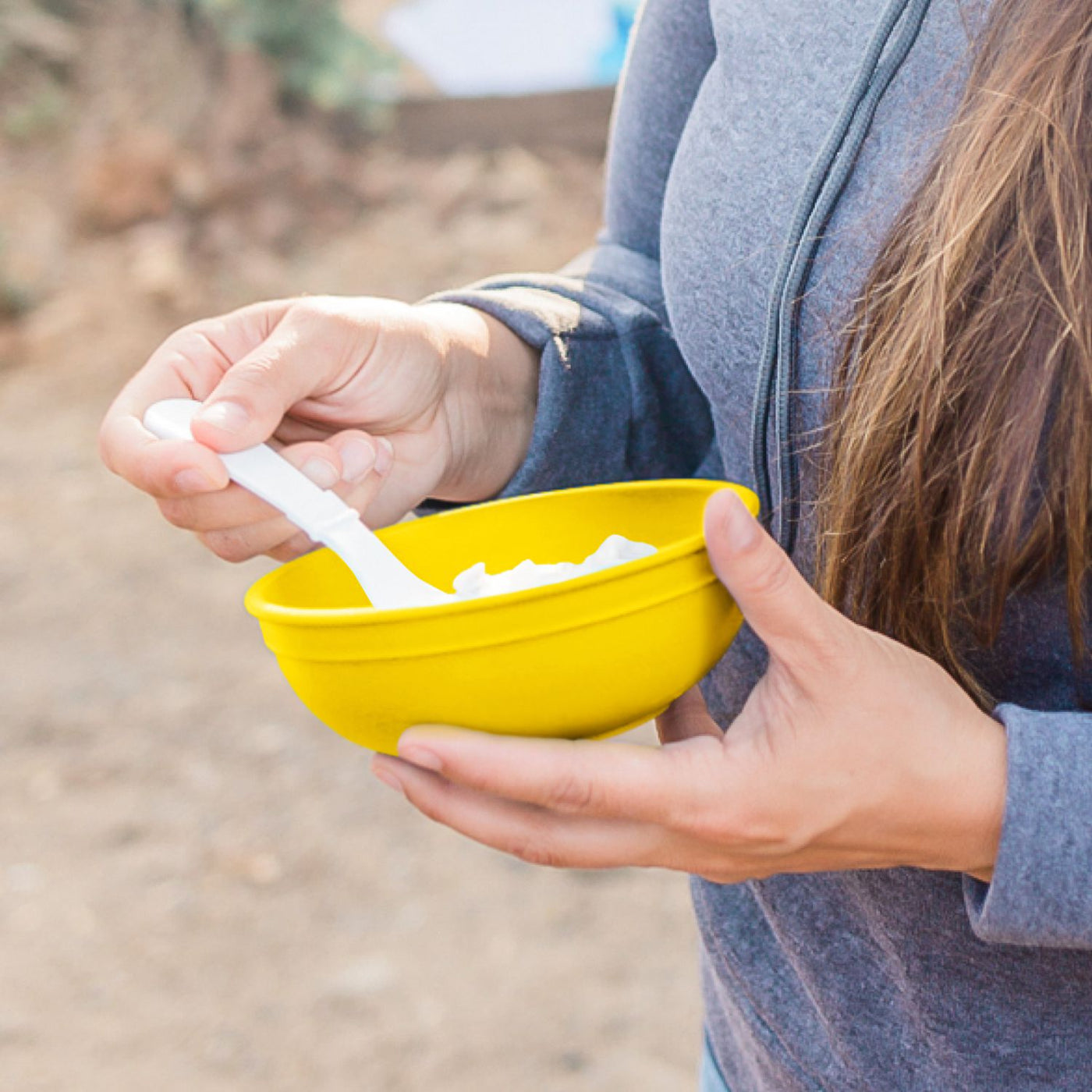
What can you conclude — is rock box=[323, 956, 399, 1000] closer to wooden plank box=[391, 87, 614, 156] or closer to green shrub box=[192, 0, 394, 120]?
wooden plank box=[391, 87, 614, 156]

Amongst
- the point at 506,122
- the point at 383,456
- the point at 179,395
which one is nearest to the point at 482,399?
the point at 383,456

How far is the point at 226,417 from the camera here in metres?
0.70

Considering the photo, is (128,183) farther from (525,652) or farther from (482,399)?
(525,652)

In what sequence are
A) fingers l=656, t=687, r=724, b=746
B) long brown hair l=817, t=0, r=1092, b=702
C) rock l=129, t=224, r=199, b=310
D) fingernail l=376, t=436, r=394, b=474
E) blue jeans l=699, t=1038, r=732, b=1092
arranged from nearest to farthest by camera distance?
long brown hair l=817, t=0, r=1092, b=702, fingers l=656, t=687, r=724, b=746, fingernail l=376, t=436, r=394, b=474, blue jeans l=699, t=1038, r=732, b=1092, rock l=129, t=224, r=199, b=310

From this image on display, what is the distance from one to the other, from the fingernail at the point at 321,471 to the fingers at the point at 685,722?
10.3 inches

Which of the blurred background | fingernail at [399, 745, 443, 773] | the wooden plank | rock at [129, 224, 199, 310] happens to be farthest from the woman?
the wooden plank

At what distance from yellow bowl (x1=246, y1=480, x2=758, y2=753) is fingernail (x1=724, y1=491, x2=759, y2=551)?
0.05m

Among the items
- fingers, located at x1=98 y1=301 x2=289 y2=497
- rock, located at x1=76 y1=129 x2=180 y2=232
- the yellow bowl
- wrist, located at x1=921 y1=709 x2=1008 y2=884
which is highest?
fingers, located at x1=98 y1=301 x2=289 y2=497

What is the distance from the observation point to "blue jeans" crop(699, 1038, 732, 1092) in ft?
2.98

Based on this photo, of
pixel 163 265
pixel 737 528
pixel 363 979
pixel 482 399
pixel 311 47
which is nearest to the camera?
pixel 737 528

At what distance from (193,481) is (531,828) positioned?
0.29 m

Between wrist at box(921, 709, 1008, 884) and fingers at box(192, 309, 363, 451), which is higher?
fingers at box(192, 309, 363, 451)

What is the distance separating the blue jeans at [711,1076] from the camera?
2.98 ft

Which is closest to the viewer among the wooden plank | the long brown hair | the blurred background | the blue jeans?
the long brown hair
